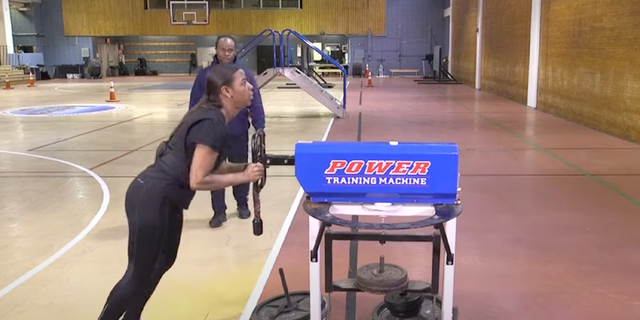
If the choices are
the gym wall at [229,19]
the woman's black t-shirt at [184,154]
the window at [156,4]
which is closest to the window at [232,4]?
the gym wall at [229,19]

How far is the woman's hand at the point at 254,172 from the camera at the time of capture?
2475 millimetres

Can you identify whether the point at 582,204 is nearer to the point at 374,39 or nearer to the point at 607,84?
the point at 607,84

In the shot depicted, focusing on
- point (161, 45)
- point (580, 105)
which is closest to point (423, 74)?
point (161, 45)

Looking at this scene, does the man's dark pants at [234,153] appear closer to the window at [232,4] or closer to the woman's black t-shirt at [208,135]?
the woman's black t-shirt at [208,135]

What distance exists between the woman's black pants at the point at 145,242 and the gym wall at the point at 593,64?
857 centimetres

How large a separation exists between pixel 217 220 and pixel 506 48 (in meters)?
13.7

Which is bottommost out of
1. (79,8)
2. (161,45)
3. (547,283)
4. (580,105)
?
(547,283)

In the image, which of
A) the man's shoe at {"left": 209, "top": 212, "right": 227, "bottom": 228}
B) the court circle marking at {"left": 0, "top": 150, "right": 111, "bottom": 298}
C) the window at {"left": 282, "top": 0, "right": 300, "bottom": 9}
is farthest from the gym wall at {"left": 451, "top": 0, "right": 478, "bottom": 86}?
the man's shoe at {"left": 209, "top": 212, "right": 227, "bottom": 228}

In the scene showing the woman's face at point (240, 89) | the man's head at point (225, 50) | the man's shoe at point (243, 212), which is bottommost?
the man's shoe at point (243, 212)

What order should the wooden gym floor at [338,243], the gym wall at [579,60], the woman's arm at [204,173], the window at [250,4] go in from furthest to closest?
the window at [250,4], the gym wall at [579,60], the wooden gym floor at [338,243], the woman's arm at [204,173]

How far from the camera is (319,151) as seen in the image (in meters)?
2.45

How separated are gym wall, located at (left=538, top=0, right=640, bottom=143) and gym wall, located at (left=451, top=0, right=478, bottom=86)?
8.22 m

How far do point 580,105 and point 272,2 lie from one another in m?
22.7

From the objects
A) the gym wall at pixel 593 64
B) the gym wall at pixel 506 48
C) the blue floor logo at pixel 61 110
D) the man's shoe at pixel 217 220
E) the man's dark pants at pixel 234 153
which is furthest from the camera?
the gym wall at pixel 506 48
